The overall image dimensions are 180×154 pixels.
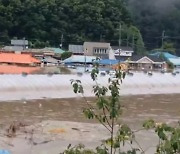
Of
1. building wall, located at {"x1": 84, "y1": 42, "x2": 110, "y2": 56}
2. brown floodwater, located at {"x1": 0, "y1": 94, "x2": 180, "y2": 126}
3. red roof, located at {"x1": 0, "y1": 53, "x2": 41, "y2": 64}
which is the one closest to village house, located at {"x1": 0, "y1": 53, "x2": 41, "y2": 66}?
red roof, located at {"x1": 0, "y1": 53, "x2": 41, "y2": 64}

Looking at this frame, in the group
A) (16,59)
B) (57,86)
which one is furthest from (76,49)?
(57,86)

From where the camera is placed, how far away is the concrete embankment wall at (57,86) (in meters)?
23.9

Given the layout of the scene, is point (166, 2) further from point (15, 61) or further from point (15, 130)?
point (15, 130)

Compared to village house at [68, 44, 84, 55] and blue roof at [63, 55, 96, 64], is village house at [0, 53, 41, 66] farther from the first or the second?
village house at [68, 44, 84, 55]

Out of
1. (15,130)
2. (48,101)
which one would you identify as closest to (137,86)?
(48,101)

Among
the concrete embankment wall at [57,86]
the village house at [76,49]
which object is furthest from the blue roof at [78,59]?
the concrete embankment wall at [57,86]

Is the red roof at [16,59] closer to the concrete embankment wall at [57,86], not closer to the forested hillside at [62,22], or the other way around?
the forested hillside at [62,22]

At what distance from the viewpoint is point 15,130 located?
13.2 m

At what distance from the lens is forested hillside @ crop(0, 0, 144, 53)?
51.9m

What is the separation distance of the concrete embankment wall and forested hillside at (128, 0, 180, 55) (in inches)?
1280

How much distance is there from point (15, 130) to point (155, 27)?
58362mm

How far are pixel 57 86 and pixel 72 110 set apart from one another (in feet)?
25.7

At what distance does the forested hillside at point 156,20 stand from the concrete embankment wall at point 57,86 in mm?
32502

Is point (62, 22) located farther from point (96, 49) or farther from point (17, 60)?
point (17, 60)
